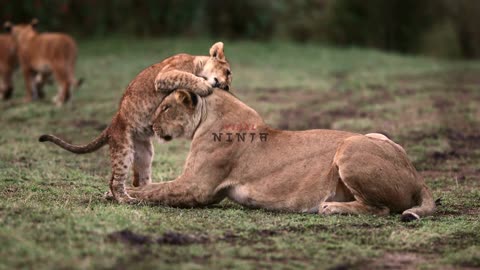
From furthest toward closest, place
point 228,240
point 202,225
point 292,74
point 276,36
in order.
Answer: point 276,36, point 292,74, point 202,225, point 228,240

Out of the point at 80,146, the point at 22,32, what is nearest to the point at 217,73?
the point at 80,146

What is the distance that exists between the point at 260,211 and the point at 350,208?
660 millimetres

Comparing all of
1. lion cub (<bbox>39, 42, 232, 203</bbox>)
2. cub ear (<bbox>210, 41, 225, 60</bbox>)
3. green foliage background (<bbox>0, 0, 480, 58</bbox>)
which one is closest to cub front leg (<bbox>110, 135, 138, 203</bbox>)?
lion cub (<bbox>39, 42, 232, 203</bbox>)

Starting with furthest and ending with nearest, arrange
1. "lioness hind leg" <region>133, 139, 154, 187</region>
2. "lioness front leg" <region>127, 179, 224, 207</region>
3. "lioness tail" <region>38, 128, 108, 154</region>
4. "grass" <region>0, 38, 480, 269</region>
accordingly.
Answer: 1. "lioness hind leg" <region>133, 139, 154, 187</region>
2. "lioness tail" <region>38, 128, 108, 154</region>
3. "lioness front leg" <region>127, 179, 224, 207</region>
4. "grass" <region>0, 38, 480, 269</region>

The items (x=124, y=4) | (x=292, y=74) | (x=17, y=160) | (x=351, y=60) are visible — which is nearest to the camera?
(x=17, y=160)

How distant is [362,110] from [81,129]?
4.03m

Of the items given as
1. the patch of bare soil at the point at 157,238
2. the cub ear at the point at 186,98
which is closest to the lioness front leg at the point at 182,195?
the cub ear at the point at 186,98

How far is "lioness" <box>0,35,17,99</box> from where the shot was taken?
1391 cm

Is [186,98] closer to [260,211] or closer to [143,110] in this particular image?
[143,110]

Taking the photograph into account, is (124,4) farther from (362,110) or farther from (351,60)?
(362,110)

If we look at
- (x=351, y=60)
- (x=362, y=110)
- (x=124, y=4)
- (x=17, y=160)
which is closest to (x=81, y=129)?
(x=17, y=160)

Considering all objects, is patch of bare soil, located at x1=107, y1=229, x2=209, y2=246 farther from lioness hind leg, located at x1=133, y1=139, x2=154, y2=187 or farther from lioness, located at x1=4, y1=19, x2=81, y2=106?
lioness, located at x1=4, y1=19, x2=81, y2=106

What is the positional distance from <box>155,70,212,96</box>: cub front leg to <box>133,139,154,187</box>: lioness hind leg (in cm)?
51

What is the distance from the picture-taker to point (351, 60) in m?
18.6
